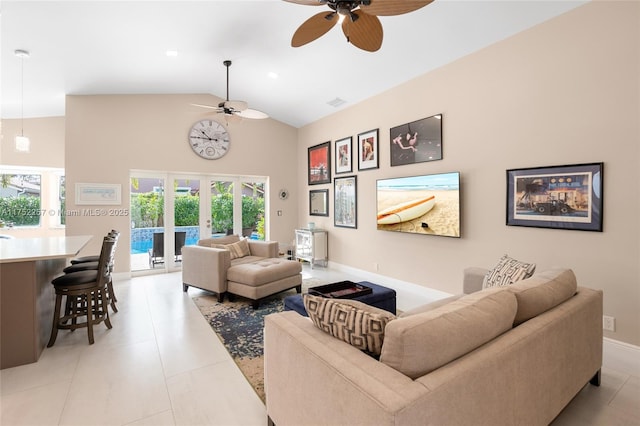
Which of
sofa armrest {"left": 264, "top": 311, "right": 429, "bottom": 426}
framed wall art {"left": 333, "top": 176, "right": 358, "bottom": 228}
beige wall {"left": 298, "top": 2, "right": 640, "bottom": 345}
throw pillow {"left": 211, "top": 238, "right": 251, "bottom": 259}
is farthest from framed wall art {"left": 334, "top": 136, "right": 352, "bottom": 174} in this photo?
sofa armrest {"left": 264, "top": 311, "right": 429, "bottom": 426}

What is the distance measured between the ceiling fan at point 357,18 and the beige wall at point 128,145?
3317 mm

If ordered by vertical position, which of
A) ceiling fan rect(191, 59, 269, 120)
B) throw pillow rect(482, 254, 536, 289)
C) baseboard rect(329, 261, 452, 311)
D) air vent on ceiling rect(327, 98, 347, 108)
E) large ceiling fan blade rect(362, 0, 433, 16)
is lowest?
baseboard rect(329, 261, 452, 311)

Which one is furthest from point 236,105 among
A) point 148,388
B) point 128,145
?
point 148,388

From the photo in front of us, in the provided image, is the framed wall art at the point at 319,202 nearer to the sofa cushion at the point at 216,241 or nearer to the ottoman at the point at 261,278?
the sofa cushion at the point at 216,241

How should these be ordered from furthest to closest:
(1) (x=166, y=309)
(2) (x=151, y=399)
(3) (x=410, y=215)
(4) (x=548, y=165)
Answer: (3) (x=410, y=215)
(1) (x=166, y=309)
(4) (x=548, y=165)
(2) (x=151, y=399)

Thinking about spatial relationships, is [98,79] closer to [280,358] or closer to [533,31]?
[280,358]

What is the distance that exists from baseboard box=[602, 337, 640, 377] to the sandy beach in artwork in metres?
1.67

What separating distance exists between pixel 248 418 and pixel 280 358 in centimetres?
67

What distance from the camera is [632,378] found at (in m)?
2.35

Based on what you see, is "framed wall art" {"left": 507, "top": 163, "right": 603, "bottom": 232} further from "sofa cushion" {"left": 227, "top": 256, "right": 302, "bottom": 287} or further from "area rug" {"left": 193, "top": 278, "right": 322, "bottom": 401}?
"area rug" {"left": 193, "top": 278, "right": 322, "bottom": 401}

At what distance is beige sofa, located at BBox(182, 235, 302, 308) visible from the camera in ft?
12.8

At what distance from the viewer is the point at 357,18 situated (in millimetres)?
2229

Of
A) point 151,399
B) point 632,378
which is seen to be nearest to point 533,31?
point 632,378

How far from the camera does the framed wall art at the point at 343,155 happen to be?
18.8ft
